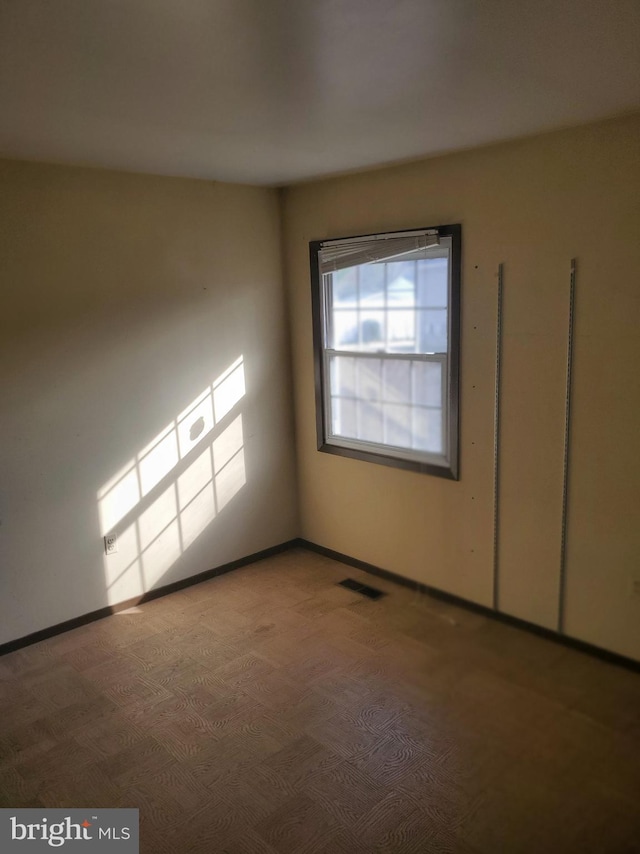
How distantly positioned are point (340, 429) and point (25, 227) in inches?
80.5

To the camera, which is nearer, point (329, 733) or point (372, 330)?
point (329, 733)

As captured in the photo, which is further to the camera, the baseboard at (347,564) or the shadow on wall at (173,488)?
the shadow on wall at (173,488)

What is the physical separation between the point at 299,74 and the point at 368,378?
2.01 metres

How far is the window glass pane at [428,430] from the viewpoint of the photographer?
342 cm

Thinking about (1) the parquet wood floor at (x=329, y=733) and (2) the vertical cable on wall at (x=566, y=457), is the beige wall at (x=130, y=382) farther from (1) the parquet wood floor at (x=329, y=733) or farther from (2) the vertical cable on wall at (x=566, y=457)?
(2) the vertical cable on wall at (x=566, y=457)

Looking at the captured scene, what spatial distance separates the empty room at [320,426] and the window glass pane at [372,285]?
0.06ft

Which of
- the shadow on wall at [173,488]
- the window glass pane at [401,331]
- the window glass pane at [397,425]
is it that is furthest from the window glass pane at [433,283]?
the shadow on wall at [173,488]

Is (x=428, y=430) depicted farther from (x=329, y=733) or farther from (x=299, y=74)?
(x=299, y=74)

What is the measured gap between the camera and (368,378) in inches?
148

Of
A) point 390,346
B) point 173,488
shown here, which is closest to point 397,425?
point 390,346

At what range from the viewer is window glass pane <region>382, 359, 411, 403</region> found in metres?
3.54

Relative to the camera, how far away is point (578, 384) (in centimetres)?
282

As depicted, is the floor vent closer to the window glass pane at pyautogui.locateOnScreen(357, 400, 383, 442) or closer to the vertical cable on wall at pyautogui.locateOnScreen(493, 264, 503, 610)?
the vertical cable on wall at pyautogui.locateOnScreen(493, 264, 503, 610)

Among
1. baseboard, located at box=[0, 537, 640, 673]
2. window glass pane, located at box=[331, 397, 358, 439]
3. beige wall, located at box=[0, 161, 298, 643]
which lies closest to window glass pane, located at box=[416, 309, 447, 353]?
window glass pane, located at box=[331, 397, 358, 439]
